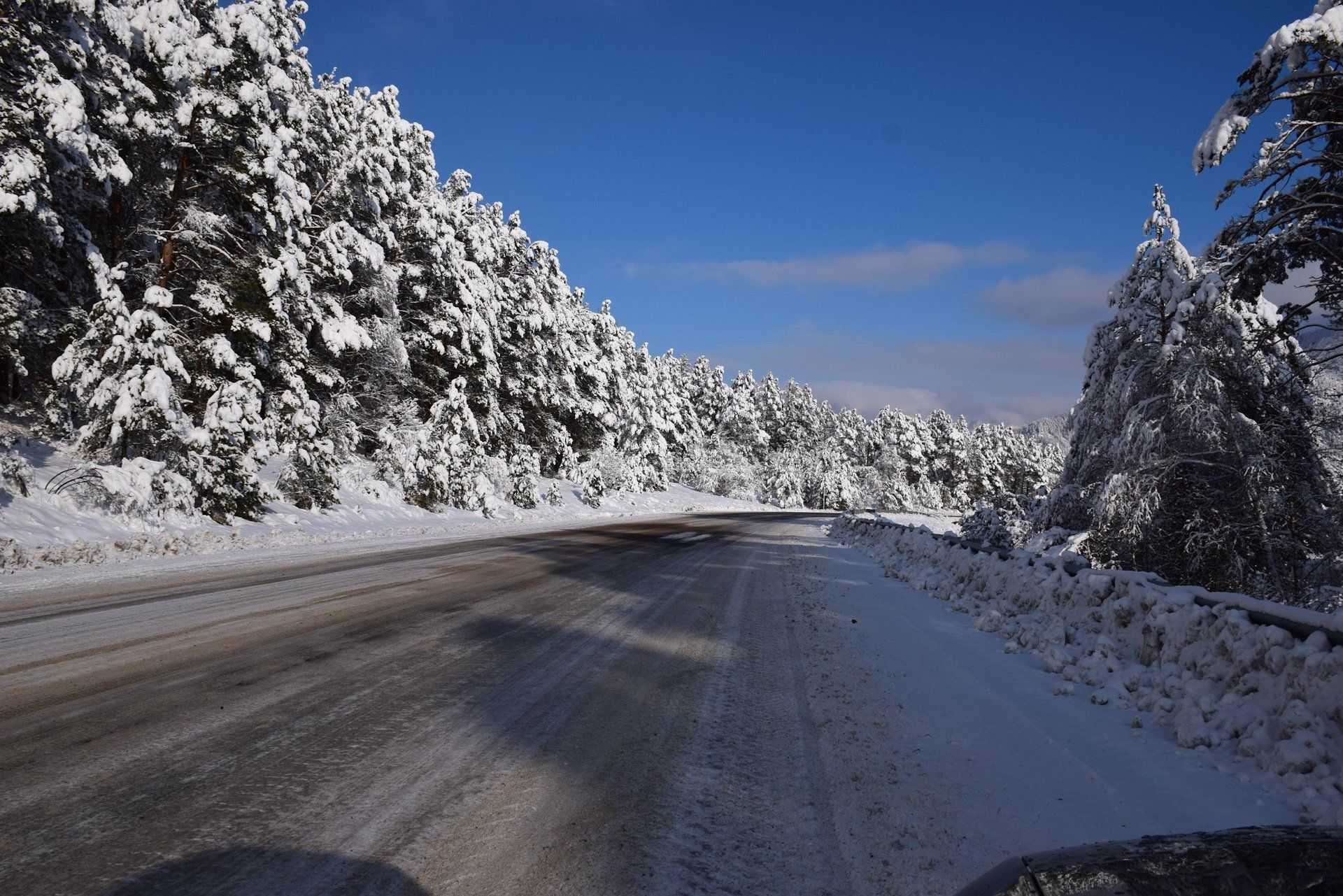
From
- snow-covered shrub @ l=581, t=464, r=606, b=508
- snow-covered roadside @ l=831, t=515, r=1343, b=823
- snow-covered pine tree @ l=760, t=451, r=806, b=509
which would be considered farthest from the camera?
snow-covered pine tree @ l=760, t=451, r=806, b=509

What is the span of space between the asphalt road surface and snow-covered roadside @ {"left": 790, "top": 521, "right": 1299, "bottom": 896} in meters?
0.23

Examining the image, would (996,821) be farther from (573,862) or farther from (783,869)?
(573,862)

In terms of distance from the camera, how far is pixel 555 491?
3369cm

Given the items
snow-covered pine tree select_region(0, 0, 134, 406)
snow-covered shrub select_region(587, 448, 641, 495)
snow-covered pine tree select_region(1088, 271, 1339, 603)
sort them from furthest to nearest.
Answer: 1. snow-covered shrub select_region(587, 448, 641, 495)
2. snow-covered pine tree select_region(0, 0, 134, 406)
3. snow-covered pine tree select_region(1088, 271, 1339, 603)

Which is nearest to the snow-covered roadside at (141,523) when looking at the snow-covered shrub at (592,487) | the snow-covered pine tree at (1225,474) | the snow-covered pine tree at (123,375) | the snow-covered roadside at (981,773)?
the snow-covered pine tree at (123,375)

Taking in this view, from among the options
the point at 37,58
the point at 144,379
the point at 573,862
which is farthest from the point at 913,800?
the point at 37,58

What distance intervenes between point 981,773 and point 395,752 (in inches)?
123

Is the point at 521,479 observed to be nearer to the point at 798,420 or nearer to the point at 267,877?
the point at 267,877

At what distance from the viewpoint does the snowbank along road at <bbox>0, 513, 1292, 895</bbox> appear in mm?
2420

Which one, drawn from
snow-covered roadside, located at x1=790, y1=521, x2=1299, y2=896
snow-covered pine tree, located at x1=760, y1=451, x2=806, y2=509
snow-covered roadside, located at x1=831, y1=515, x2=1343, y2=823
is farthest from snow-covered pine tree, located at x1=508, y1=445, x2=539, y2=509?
snow-covered pine tree, located at x1=760, y1=451, x2=806, y2=509

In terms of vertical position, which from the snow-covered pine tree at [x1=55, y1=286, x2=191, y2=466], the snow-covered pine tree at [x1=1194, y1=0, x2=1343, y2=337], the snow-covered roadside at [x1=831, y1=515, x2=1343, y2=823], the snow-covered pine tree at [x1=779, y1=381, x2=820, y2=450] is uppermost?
the snow-covered pine tree at [x1=779, y1=381, x2=820, y2=450]

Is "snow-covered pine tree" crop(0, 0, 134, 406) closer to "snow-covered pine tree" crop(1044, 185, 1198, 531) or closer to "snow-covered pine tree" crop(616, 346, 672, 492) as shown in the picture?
"snow-covered pine tree" crop(1044, 185, 1198, 531)

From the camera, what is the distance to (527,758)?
334 centimetres

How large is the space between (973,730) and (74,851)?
4498 mm
